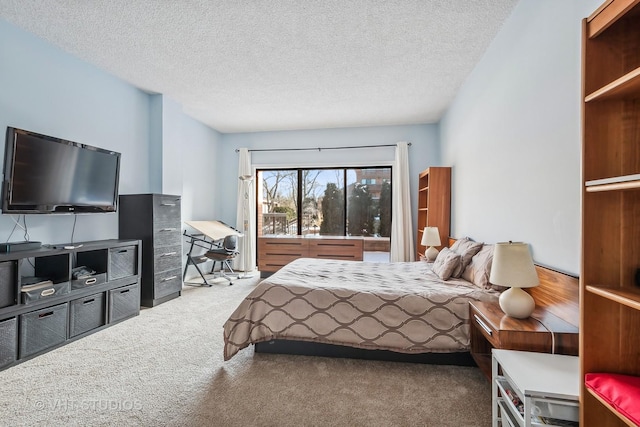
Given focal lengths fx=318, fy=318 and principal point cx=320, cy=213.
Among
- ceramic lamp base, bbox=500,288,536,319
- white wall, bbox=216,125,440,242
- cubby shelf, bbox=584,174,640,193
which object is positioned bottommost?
ceramic lamp base, bbox=500,288,536,319

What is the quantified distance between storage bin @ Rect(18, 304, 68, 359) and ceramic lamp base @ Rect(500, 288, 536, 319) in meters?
3.43

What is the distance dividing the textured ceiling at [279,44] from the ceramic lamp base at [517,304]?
219 centimetres

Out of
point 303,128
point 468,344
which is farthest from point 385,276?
point 303,128

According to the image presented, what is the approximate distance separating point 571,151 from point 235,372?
2.60m

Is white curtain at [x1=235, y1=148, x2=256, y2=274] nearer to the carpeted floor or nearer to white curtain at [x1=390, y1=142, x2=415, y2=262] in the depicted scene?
white curtain at [x1=390, y1=142, x2=415, y2=262]

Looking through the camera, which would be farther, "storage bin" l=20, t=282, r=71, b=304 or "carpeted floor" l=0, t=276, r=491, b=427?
"storage bin" l=20, t=282, r=71, b=304

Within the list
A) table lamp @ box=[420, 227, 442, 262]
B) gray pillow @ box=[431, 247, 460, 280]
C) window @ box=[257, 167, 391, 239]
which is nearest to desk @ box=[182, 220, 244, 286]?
window @ box=[257, 167, 391, 239]

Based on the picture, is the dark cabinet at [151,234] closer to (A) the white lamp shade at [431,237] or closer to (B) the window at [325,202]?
(B) the window at [325,202]

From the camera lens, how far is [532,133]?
7.62 ft

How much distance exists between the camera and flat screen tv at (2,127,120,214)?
100 inches

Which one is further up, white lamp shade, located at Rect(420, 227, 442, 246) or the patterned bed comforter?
white lamp shade, located at Rect(420, 227, 442, 246)

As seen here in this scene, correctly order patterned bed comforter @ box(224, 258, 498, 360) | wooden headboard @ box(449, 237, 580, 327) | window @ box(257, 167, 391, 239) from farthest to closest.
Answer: window @ box(257, 167, 391, 239) < patterned bed comforter @ box(224, 258, 498, 360) < wooden headboard @ box(449, 237, 580, 327)

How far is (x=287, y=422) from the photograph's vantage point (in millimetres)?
1738

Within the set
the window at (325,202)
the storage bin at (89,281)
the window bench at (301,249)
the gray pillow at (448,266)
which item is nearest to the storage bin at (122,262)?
the storage bin at (89,281)
